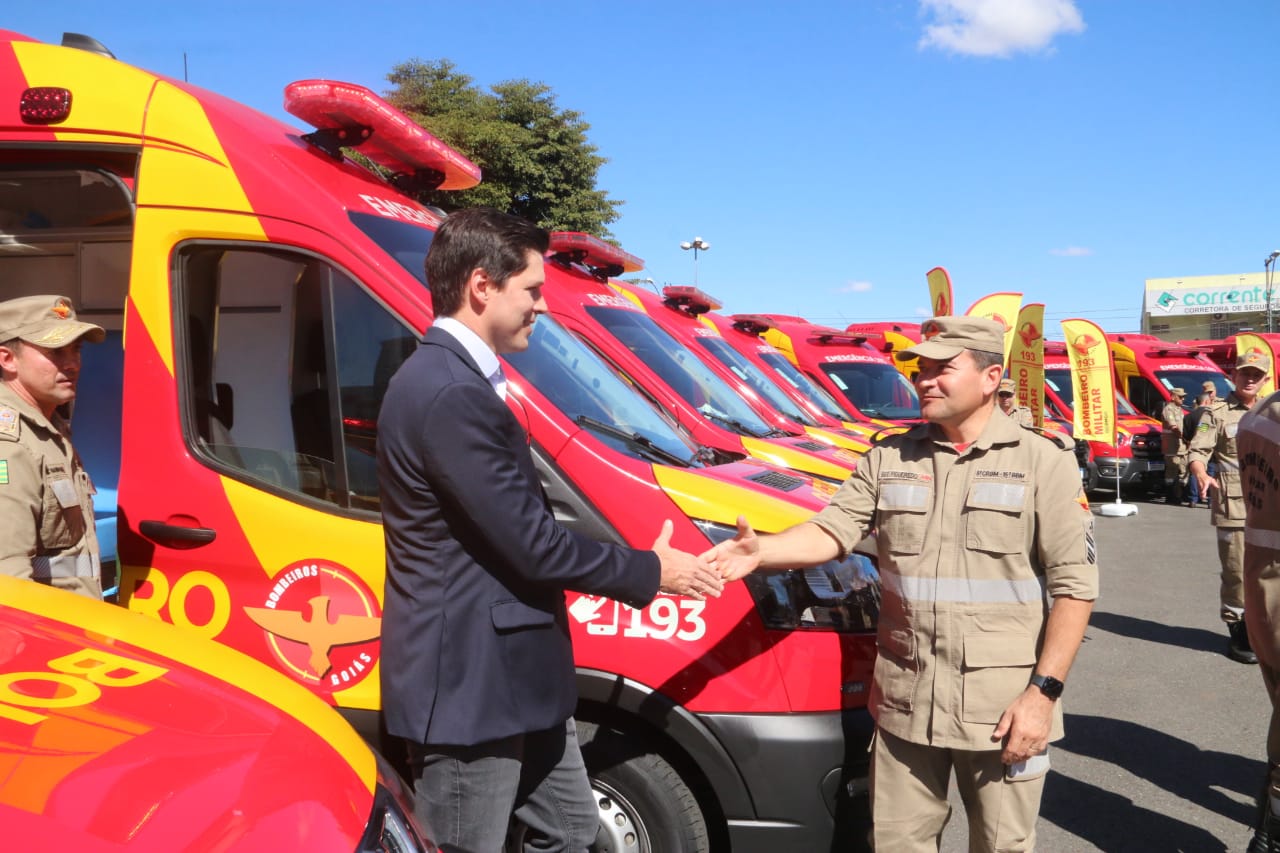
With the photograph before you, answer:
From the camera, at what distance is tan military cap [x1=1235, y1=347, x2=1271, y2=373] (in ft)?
20.8

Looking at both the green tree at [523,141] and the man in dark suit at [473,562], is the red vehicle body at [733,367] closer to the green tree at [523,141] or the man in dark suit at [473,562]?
the man in dark suit at [473,562]

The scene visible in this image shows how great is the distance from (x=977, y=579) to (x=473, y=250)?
59.9 inches

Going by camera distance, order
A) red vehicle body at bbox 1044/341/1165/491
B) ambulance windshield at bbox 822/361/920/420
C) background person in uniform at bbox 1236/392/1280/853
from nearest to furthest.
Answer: background person in uniform at bbox 1236/392/1280/853 → ambulance windshield at bbox 822/361/920/420 → red vehicle body at bbox 1044/341/1165/491

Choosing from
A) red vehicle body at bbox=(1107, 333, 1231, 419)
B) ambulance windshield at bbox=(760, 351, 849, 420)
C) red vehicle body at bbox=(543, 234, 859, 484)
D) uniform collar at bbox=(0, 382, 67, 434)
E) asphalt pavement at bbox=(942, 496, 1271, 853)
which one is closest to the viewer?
uniform collar at bbox=(0, 382, 67, 434)

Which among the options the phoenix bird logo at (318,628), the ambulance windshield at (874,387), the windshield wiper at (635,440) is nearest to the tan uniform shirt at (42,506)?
the phoenix bird logo at (318,628)

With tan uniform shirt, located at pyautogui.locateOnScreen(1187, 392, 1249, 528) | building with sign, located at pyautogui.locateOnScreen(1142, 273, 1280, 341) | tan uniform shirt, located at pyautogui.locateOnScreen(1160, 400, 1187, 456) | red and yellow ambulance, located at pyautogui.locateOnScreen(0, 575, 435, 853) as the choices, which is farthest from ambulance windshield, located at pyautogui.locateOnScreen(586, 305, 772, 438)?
building with sign, located at pyautogui.locateOnScreen(1142, 273, 1280, 341)

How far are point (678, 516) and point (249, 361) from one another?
1550 millimetres

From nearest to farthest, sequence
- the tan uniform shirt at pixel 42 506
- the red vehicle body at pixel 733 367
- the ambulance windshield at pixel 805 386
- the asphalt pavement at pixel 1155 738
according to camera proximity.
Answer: the tan uniform shirt at pixel 42 506
the asphalt pavement at pixel 1155 738
the red vehicle body at pixel 733 367
the ambulance windshield at pixel 805 386

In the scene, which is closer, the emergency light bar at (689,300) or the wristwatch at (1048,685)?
the wristwatch at (1048,685)

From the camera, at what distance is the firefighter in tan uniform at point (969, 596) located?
2.58 metres

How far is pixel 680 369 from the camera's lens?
23.0ft

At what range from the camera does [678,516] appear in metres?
2.88

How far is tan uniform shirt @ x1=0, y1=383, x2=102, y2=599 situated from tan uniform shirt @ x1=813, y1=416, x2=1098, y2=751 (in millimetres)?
2273

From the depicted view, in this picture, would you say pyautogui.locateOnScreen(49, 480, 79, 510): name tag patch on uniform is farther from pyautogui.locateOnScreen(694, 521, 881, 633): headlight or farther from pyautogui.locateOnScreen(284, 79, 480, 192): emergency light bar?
pyautogui.locateOnScreen(694, 521, 881, 633): headlight
